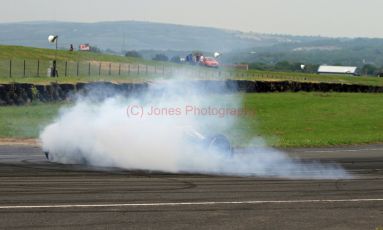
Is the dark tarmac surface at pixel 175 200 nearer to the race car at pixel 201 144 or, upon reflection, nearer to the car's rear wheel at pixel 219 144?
the race car at pixel 201 144

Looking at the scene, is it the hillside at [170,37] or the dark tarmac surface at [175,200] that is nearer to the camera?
the dark tarmac surface at [175,200]

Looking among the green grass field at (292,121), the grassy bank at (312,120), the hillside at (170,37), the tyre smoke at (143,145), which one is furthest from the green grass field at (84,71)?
the tyre smoke at (143,145)

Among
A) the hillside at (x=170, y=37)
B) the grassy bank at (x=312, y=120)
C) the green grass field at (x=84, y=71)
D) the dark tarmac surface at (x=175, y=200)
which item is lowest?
the grassy bank at (x=312, y=120)

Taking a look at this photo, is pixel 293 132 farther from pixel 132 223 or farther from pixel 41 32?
pixel 41 32

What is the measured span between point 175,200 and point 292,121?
78.2 ft

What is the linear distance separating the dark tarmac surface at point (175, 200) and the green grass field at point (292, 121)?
34.1 ft

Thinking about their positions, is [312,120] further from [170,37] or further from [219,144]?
[219,144]

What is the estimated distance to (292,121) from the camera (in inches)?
1357

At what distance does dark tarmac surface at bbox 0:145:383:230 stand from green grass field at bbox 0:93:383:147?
10397 mm

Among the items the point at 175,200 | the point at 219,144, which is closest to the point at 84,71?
the point at 219,144

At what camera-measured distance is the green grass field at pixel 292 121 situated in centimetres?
2628

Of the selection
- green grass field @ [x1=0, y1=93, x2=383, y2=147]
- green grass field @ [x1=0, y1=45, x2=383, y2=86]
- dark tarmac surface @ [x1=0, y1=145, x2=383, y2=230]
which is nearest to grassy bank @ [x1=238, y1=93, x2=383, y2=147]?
green grass field @ [x1=0, y1=93, x2=383, y2=147]

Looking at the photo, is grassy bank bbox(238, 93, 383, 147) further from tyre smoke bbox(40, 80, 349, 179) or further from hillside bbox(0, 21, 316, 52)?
tyre smoke bbox(40, 80, 349, 179)

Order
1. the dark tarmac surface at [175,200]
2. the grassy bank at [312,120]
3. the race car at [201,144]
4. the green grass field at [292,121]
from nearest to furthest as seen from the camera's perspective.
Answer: the dark tarmac surface at [175,200] → the race car at [201,144] → the green grass field at [292,121] → the grassy bank at [312,120]
